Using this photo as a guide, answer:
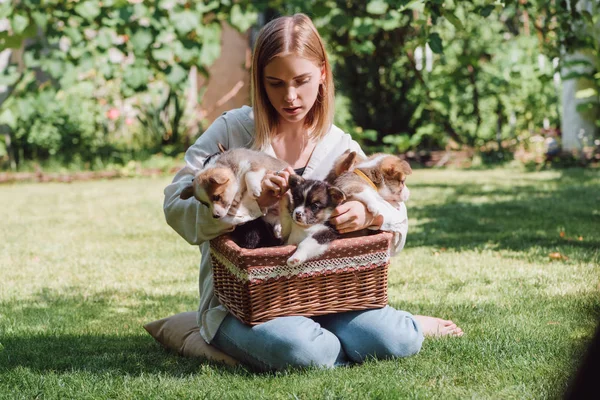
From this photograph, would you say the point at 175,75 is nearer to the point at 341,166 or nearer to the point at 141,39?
the point at 141,39

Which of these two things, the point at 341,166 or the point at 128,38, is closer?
the point at 341,166

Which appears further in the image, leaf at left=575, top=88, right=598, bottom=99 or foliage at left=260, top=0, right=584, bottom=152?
foliage at left=260, top=0, right=584, bottom=152

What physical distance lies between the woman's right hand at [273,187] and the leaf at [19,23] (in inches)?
255

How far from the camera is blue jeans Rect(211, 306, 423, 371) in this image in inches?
120

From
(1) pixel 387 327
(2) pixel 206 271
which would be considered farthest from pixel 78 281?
(1) pixel 387 327

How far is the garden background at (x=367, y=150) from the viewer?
317cm

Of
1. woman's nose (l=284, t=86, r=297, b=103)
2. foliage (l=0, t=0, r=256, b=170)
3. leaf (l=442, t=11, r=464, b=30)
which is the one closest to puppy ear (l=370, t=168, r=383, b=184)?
woman's nose (l=284, t=86, r=297, b=103)

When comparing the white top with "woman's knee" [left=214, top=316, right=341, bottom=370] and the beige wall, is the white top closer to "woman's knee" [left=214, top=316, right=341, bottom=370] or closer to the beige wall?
"woman's knee" [left=214, top=316, right=341, bottom=370]

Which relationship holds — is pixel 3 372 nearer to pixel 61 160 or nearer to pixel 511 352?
pixel 511 352

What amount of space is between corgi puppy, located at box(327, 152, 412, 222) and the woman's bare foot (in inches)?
23.7

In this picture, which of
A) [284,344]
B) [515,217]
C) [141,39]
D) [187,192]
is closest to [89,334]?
[187,192]

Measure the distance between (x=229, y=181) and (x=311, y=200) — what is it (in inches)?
13.2

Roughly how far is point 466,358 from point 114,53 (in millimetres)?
10466

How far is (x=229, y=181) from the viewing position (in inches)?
119
